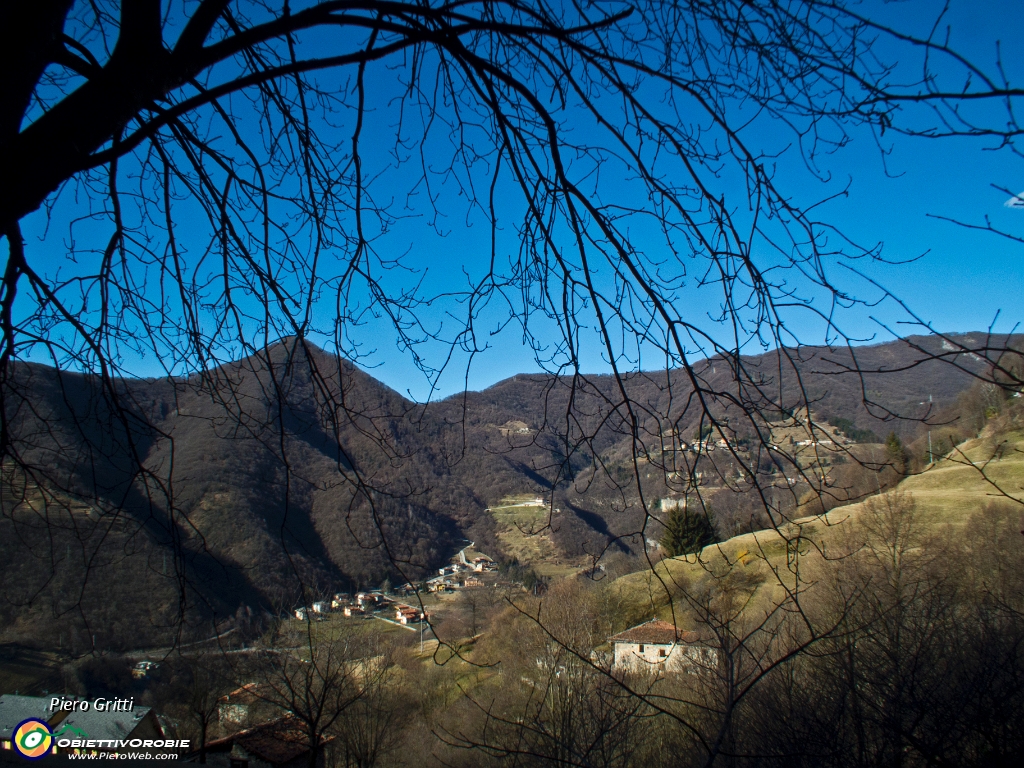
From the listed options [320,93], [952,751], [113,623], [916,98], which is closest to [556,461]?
[916,98]

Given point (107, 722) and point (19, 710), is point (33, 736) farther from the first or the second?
point (107, 722)

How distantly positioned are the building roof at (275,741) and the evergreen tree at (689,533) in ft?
38.5

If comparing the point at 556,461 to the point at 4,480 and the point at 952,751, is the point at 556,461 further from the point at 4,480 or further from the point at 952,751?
the point at 952,751

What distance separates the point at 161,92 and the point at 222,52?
0.22 meters

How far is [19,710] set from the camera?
10.4 meters

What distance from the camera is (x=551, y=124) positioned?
185 centimetres

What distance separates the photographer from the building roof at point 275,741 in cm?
1160

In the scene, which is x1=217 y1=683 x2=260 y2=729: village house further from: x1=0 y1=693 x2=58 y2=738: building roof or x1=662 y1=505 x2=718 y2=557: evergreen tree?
x1=662 y1=505 x2=718 y2=557: evergreen tree

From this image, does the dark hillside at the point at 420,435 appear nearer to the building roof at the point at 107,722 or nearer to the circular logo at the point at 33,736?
the circular logo at the point at 33,736

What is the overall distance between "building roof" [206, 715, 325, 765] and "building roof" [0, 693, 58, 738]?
10.00 ft

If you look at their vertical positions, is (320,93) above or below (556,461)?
above

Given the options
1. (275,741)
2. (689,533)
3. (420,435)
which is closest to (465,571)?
(275,741)

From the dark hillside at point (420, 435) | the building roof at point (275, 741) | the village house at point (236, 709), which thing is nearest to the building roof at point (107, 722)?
the building roof at point (275, 741)

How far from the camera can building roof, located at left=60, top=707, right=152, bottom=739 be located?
11.6 meters
